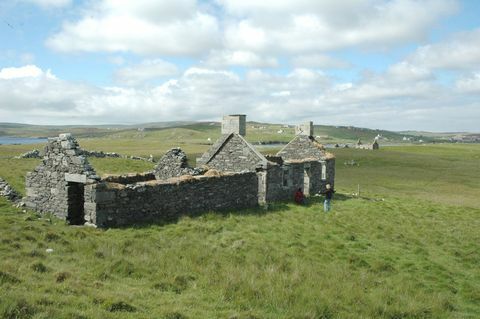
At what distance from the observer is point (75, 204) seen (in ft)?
52.2

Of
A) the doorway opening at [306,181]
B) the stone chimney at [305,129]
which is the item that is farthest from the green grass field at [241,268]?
the stone chimney at [305,129]

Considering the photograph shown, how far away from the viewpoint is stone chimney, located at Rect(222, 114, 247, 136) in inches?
986

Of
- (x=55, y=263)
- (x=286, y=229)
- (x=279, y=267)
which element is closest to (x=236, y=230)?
(x=286, y=229)

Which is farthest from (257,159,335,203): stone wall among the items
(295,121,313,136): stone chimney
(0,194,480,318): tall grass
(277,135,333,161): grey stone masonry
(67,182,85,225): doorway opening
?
(67,182,85,225): doorway opening

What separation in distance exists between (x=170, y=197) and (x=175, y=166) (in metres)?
5.06

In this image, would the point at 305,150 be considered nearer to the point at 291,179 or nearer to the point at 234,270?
the point at 291,179

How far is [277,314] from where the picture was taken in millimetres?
8312

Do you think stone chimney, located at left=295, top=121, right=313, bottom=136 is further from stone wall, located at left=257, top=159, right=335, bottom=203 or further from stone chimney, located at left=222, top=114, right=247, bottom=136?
stone chimney, located at left=222, top=114, right=247, bottom=136

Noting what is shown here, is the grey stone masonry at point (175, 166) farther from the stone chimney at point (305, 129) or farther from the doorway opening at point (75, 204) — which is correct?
the stone chimney at point (305, 129)

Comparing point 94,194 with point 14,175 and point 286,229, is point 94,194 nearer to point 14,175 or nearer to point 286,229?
point 286,229

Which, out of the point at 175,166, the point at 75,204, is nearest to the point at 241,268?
the point at 75,204

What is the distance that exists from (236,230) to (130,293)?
8241 millimetres

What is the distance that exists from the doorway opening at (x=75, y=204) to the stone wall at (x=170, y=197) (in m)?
1.85

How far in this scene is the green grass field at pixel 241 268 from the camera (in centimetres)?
789
